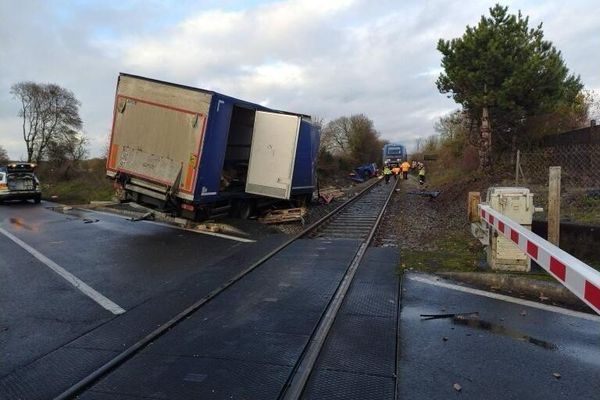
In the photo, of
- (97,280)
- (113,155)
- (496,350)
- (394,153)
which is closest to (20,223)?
(113,155)

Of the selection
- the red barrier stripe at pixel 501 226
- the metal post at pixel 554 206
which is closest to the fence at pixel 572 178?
the metal post at pixel 554 206

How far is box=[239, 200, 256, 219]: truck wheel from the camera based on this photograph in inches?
595

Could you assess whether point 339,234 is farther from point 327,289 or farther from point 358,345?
point 358,345

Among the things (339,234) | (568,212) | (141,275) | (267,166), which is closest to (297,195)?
(267,166)

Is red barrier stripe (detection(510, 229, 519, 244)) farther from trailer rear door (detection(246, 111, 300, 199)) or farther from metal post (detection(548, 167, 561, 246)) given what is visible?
trailer rear door (detection(246, 111, 300, 199))

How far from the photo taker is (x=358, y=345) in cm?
478

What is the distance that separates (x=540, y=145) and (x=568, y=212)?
11.4 metres

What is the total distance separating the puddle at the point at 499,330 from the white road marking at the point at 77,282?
385 centimetres

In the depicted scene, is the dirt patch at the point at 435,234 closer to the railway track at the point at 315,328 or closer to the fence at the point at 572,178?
the railway track at the point at 315,328

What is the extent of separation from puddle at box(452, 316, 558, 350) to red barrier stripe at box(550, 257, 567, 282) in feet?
3.45

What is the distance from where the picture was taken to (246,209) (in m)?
15.3

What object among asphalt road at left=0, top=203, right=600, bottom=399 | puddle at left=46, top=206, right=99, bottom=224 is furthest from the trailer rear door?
asphalt road at left=0, top=203, right=600, bottom=399

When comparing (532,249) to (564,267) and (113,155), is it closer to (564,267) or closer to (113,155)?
(564,267)

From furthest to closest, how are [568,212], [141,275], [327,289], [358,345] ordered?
[568,212] → [141,275] → [327,289] → [358,345]
